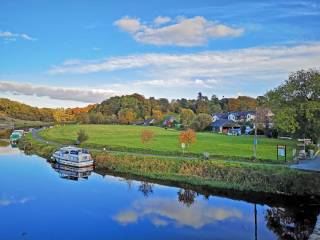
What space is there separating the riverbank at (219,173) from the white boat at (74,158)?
1.62 m

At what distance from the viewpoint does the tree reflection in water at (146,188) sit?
115 feet

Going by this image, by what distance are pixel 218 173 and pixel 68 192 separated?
14.8 meters

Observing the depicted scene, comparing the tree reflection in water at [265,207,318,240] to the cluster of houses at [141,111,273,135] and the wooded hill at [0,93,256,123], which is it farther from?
the wooded hill at [0,93,256,123]

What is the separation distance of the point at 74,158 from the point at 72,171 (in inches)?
66.8

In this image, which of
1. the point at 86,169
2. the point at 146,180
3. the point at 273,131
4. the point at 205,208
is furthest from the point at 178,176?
the point at 273,131

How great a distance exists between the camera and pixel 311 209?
2836cm

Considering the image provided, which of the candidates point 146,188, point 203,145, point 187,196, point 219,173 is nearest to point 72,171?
point 146,188

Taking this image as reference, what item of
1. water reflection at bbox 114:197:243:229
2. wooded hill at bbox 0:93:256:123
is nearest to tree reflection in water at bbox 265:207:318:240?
water reflection at bbox 114:197:243:229

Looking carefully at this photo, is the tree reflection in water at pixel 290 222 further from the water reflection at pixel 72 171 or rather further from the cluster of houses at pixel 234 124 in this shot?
the cluster of houses at pixel 234 124

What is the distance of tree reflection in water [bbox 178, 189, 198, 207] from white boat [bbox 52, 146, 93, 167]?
1679 cm

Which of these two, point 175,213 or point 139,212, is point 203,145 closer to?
point 175,213

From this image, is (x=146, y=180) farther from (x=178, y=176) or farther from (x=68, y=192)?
(x=68, y=192)

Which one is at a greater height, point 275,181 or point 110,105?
point 110,105

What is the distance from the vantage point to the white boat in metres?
47.8
